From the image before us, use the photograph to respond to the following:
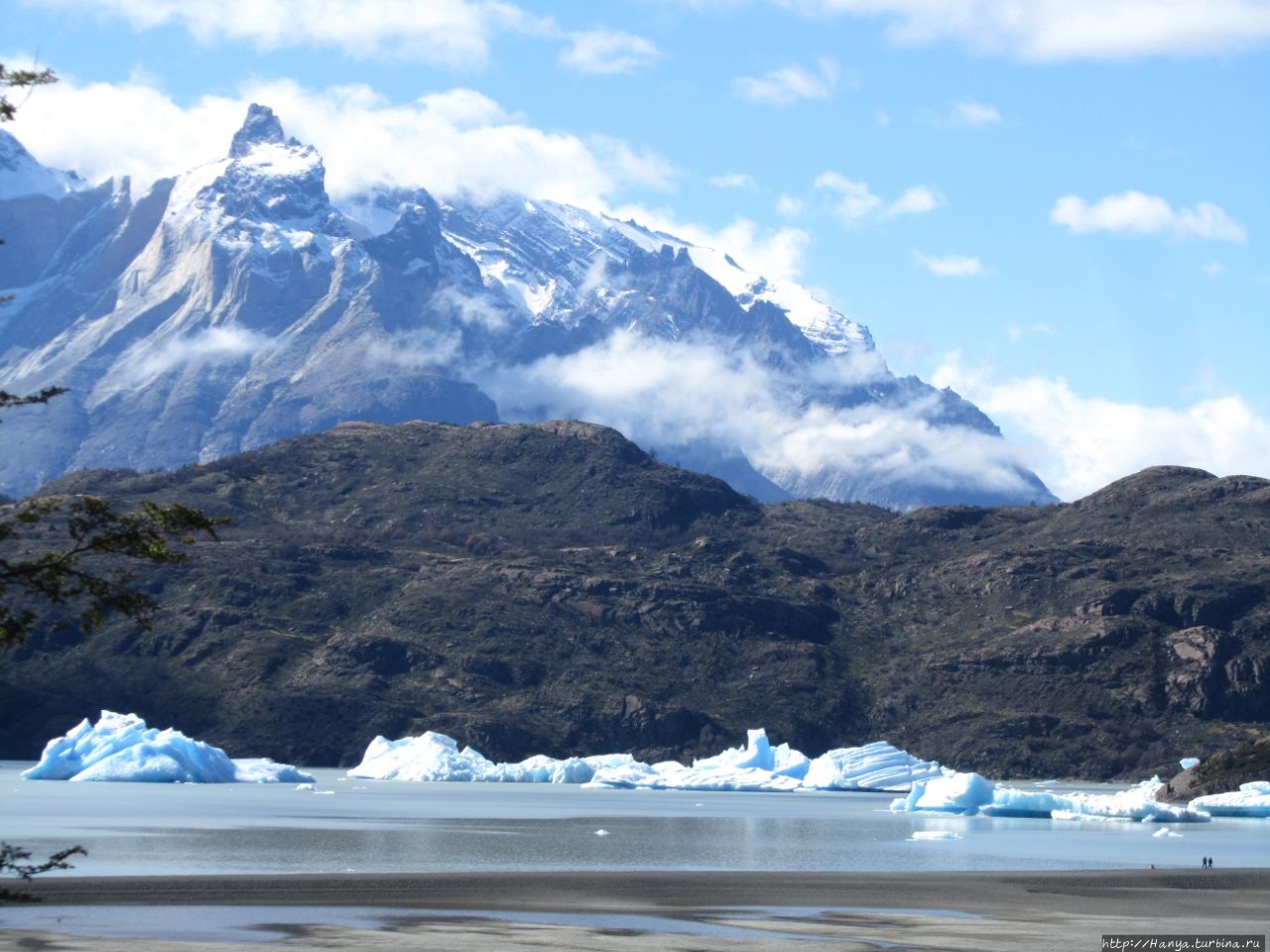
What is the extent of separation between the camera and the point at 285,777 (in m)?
190

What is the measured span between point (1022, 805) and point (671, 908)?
76.2 metres

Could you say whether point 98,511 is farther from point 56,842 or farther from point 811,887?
point 56,842

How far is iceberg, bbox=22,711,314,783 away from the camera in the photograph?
174 m

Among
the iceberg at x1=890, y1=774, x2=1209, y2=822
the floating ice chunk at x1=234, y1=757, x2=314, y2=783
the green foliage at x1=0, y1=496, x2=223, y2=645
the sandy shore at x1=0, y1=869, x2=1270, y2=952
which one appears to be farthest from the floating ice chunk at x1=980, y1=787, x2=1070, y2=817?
the green foliage at x1=0, y1=496, x2=223, y2=645

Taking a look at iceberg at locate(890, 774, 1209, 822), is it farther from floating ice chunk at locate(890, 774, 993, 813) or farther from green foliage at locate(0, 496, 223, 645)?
green foliage at locate(0, 496, 223, 645)

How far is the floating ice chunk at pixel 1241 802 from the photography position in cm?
15675

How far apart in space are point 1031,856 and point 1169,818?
166 ft

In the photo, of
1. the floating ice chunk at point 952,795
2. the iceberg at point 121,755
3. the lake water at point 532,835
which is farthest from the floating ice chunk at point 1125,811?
the iceberg at point 121,755

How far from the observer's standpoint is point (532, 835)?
10712cm

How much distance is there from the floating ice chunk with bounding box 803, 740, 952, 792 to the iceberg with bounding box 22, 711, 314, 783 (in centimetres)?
6384

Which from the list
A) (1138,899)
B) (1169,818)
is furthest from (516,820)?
(1138,899)

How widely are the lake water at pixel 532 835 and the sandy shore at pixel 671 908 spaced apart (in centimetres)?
698

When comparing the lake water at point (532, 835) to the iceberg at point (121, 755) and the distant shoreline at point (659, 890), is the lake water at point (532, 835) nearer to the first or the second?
the distant shoreline at point (659, 890)

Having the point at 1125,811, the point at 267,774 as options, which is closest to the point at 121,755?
the point at 267,774
